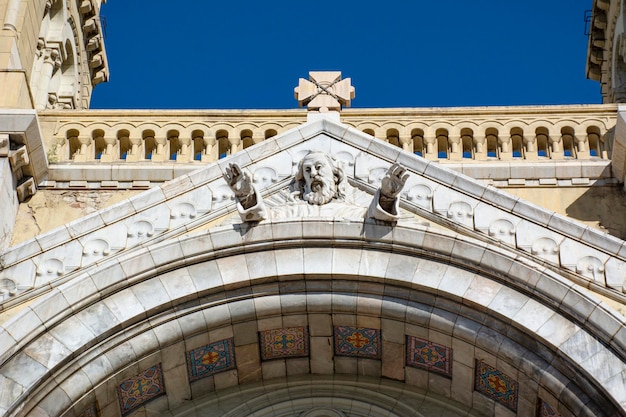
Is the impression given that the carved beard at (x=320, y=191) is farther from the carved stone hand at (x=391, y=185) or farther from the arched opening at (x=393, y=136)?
the arched opening at (x=393, y=136)

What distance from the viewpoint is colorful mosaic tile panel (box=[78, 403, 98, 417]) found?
51.2ft

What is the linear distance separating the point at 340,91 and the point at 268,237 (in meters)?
2.85

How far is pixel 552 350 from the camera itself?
48.3ft

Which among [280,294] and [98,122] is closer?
[280,294]

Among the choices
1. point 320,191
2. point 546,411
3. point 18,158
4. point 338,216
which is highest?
point 18,158

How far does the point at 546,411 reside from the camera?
50.0 feet

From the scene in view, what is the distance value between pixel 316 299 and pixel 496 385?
2283mm

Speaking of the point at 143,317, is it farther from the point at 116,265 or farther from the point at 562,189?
the point at 562,189

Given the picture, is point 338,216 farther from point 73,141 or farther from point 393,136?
point 73,141

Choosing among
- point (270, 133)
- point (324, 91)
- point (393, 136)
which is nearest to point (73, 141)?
point (270, 133)

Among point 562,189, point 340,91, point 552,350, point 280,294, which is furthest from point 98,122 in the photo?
point 552,350

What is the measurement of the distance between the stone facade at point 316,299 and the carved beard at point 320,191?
168 mm

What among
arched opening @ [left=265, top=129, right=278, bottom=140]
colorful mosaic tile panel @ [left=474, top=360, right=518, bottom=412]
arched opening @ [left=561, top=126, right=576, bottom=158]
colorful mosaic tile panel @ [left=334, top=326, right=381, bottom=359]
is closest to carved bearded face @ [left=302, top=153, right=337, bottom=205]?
colorful mosaic tile panel @ [left=334, top=326, right=381, bottom=359]

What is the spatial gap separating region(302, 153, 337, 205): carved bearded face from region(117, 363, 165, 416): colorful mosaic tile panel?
2684 millimetres
